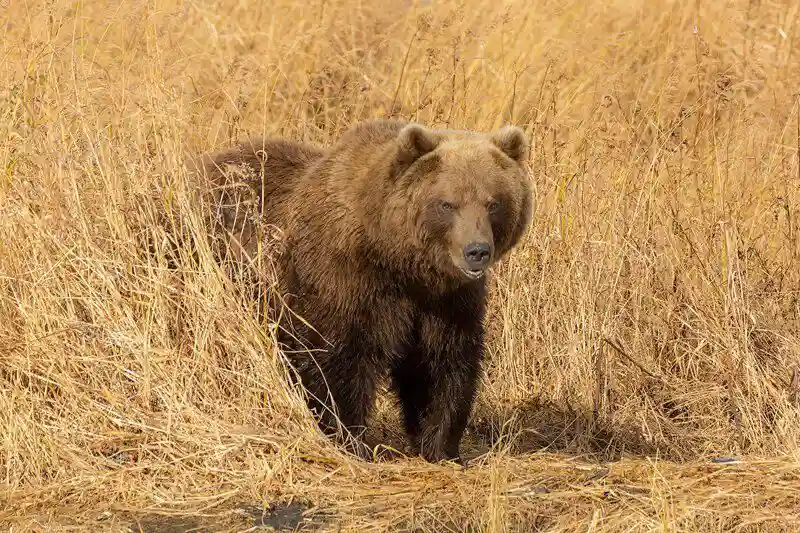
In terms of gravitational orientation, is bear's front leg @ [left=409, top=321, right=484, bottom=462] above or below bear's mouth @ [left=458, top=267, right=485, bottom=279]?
below

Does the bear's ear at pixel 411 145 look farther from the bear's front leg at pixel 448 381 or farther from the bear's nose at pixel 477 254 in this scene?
the bear's front leg at pixel 448 381

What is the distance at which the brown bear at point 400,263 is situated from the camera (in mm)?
5426

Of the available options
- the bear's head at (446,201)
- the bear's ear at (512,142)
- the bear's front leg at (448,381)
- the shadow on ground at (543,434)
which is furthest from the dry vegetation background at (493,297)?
the bear's ear at (512,142)

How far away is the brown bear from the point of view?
5426 millimetres

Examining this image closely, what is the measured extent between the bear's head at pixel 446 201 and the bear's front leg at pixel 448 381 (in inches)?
12.3

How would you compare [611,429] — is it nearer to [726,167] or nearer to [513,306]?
[513,306]

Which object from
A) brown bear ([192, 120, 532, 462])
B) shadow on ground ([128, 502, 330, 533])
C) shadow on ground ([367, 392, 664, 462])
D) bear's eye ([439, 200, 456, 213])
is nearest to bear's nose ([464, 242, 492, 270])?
brown bear ([192, 120, 532, 462])

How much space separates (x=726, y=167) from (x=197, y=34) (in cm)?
459

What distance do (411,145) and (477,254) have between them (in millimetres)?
611

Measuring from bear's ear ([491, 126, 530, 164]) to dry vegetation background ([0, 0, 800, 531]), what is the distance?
119cm

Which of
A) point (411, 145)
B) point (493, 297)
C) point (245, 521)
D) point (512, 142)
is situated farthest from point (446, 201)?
point (245, 521)

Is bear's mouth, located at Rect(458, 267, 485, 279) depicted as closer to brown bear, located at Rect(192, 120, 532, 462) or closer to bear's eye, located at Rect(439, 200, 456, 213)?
brown bear, located at Rect(192, 120, 532, 462)

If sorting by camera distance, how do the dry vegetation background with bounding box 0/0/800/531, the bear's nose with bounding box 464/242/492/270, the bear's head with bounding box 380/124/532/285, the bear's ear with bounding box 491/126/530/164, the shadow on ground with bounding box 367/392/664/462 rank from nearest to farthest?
the dry vegetation background with bounding box 0/0/800/531 → the bear's nose with bounding box 464/242/492/270 → the bear's head with bounding box 380/124/532/285 → the bear's ear with bounding box 491/126/530/164 → the shadow on ground with bounding box 367/392/664/462

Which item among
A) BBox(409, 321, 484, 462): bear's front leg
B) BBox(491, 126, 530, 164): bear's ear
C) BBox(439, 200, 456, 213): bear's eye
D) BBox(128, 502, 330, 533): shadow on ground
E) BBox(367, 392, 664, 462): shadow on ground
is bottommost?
BBox(367, 392, 664, 462): shadow on ground
